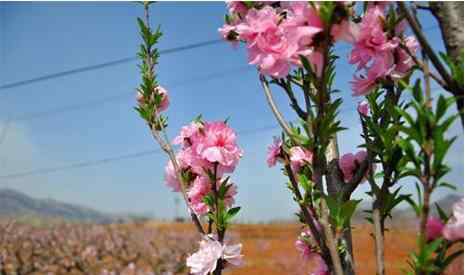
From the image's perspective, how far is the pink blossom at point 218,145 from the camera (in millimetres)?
1025

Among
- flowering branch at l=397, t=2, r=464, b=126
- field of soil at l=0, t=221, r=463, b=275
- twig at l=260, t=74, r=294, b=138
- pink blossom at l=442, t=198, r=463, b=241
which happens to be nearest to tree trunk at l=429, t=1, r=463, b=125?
flowering branch at l=397, t=2, r=464, b=126

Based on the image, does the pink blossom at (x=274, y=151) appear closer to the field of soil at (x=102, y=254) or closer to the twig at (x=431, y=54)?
the twig at (x=431, y=54)

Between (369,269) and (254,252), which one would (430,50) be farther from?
(254,252)

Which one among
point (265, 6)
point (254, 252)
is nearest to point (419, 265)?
point (265, 6)

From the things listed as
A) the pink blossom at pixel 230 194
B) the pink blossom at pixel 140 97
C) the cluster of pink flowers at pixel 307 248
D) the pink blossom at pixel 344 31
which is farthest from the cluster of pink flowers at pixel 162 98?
the pink blossom at pixel 344 31

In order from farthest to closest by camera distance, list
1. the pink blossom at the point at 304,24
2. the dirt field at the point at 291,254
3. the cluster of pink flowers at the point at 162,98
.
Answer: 1. the dirt field at the point at 291,254
2. the cluster of pink flowers at the point at 162,98
3. the pink blossom at the point at 304,24

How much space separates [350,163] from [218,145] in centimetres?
24

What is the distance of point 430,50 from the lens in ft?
2.42

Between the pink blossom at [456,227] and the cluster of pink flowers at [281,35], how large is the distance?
0.23m

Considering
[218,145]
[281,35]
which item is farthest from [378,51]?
[218,145]

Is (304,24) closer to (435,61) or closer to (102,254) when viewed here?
(435,61)

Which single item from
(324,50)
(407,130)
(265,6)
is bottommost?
(407,130)

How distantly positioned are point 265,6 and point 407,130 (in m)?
0.31

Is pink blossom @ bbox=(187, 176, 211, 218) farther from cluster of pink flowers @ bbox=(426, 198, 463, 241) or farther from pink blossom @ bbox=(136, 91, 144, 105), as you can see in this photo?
cluster of pink flowers @ bbox=(426, 198, 463, 241)
